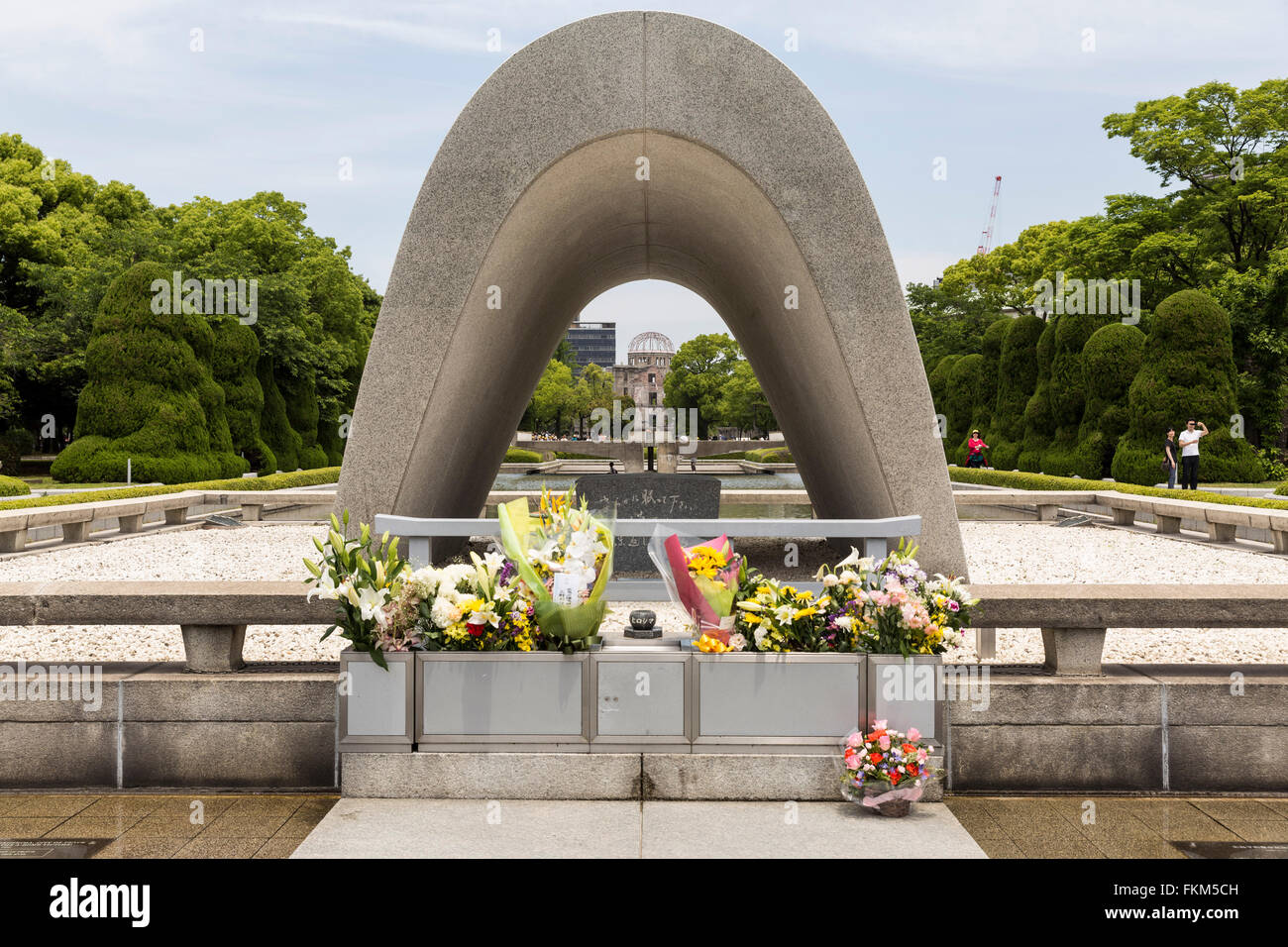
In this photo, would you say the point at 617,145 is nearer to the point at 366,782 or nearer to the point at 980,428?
the point at 366,782

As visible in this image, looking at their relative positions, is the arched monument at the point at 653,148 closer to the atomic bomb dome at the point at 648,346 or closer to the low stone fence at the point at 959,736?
the low stone fence at the point at 959,736

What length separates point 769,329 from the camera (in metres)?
9.07

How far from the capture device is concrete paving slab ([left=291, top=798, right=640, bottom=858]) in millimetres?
3893

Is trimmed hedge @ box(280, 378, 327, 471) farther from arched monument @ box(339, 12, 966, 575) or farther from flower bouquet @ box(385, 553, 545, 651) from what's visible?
flower bouquet @ box(385, 553, 545, 651)

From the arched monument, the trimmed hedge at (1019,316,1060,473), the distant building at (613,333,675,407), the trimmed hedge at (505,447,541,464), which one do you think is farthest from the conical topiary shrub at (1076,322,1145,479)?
the distant building at (613,333,675,407)

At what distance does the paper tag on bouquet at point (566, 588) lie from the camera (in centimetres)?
441

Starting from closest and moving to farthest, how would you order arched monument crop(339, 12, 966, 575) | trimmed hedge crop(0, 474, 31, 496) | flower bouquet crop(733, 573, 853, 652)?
flower bouquet crop(733, 573, 853, 652)
arched monument crop(339, 12, 966, 575)
trimmed hedge crop(0, 474, 31, 496)

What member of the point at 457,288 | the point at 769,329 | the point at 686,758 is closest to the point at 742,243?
the point at 769,329

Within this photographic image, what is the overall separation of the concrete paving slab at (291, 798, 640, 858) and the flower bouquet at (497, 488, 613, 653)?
0.76 metres

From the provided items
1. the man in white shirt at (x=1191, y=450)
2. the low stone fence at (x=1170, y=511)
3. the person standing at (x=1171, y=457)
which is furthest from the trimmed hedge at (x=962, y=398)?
the man in white shirt at (x=1191, y=450)

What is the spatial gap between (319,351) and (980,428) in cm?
2440

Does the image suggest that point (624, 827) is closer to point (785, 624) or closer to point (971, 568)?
A: point (785, 624)

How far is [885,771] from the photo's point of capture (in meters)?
4.25

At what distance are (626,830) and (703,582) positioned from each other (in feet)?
3.92
